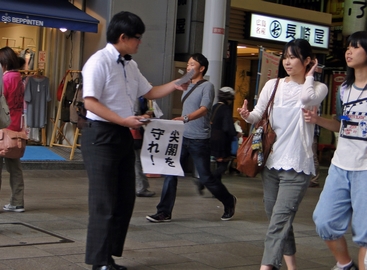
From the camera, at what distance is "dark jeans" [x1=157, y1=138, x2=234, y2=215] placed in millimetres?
7340

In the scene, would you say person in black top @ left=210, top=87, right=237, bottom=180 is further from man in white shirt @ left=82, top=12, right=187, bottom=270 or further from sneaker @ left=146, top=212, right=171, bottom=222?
man in white shirt @ left=82, top=12, right=187, bottom=270

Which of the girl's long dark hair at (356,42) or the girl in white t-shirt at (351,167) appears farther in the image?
the girl's long dark hair at (356,42)

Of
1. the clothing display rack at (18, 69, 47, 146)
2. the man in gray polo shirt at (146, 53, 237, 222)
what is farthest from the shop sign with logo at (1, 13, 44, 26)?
the man in gray polo shirt at (146, 53, 237, 222)

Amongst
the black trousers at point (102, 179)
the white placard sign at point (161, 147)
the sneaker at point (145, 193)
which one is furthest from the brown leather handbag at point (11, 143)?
the sneaker at point (145, 193)

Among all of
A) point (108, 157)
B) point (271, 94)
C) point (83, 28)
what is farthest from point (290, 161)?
point (83, 28)

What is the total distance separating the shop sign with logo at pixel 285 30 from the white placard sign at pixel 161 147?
9.24 m

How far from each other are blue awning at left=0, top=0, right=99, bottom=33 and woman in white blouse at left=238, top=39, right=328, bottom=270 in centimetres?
767

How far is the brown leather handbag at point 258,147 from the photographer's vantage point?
4930 mm

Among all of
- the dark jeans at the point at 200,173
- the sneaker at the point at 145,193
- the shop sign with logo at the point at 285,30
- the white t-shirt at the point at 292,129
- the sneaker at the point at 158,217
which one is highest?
the shop sign with logo at the point at 285,30

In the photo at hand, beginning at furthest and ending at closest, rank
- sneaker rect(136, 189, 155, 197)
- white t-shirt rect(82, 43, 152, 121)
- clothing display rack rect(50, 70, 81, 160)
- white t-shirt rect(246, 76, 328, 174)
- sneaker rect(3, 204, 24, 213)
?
clothing display rack rect(50, 70, 81, 160) → sneaker rect(136, 189, 155, 197) → sneaker rect(3, 204, 24, 213) → white t-shirt rect(246, 76, 328, 174) → white t-shirt rect(82, 43, 152, 121)

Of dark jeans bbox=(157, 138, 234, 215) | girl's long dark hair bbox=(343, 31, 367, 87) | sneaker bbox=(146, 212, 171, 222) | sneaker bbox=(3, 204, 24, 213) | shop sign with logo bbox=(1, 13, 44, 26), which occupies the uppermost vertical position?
shop sign with logo bbox=(1, 13, 44, 26)

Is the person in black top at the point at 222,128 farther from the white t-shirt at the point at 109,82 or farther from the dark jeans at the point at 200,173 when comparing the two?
the white t-shirt at the point at 109,82

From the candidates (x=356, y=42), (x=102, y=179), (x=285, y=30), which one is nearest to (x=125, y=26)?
(x=102, y=179)

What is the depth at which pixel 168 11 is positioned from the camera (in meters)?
12.7
